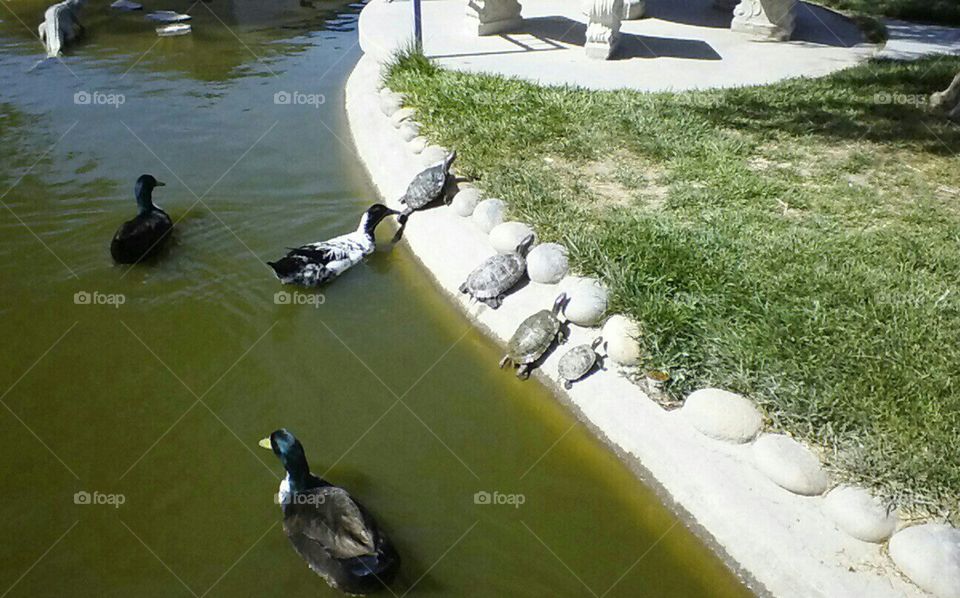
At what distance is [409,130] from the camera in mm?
7777

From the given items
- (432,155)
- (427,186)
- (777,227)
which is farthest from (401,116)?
(777,227)

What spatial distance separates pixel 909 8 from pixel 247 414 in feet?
41.6

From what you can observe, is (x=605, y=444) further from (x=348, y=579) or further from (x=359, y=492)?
(x=348, y=579)

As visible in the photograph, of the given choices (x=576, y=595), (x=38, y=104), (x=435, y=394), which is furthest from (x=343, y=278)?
(x=38, y=104)

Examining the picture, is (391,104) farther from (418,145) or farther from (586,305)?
(586,305)

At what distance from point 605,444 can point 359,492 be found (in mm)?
1516

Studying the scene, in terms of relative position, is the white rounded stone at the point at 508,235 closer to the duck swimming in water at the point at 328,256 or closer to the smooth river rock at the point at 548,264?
the smooth river rock at the point at 548,264

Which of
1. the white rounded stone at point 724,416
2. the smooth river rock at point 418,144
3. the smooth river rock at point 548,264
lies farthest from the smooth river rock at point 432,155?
the white rounded stone at point 724,416

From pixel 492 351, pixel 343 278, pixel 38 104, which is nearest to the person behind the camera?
pixel 492 351

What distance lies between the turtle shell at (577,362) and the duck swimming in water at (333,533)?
164 centimetres

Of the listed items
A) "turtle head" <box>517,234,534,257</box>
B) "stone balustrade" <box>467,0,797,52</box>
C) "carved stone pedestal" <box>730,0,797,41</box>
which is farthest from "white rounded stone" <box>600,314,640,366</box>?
"carved stone pedestal" <box>730,0,797,41</box>

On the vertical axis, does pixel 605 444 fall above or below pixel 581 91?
below

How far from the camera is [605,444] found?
4.68m

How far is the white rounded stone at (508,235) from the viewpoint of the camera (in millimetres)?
5863
